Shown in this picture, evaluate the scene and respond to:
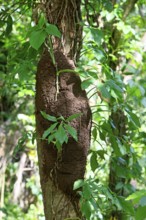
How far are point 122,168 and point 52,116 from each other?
24.5 inches

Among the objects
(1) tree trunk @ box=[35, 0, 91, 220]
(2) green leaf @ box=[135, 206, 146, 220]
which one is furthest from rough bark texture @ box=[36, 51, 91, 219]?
(2) green leaf @ box=[135, 206, 146, 220]

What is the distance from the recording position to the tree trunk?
1.23 meters

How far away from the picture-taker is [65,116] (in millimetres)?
1223

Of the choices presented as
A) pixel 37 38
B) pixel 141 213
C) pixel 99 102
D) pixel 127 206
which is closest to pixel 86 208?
pixel 127 206

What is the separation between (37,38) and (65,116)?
277 mm

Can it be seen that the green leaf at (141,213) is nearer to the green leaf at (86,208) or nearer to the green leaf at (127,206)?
the green leaf at (86,208)

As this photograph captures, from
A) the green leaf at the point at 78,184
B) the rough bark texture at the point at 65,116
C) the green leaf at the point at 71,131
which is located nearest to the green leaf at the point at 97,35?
the rough bark texture at the point at 65,116

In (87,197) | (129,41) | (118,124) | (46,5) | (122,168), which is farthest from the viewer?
(129,41)

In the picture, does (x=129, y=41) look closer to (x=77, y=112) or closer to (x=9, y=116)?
(x=77, y=112)

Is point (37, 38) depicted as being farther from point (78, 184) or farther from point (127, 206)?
point (127, 206)

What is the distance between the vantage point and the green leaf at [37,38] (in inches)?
43.3

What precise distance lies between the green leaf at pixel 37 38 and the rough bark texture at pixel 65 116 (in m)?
0.14

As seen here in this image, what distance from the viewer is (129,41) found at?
269 cm

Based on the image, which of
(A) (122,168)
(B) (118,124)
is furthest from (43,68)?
(B) (118,124)
